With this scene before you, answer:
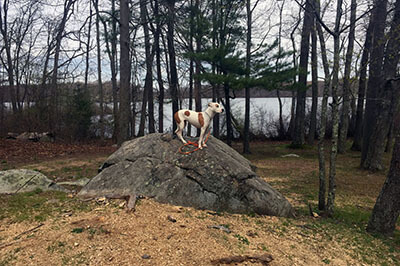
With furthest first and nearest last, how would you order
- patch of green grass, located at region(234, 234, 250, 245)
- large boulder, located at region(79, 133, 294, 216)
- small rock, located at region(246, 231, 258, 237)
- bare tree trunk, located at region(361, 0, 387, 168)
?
bare tree trunk, located at region(361, 0, 387, 168) < large boulder, located at region(79, 133, 294, 216) < small rock, located at region(246, 231, 258, 237) < patch of green grass, located at region(234, 234, 250, 245)

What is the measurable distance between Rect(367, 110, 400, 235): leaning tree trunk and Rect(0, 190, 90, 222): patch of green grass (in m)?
4.62

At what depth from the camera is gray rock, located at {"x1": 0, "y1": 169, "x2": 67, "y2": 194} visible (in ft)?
15.9

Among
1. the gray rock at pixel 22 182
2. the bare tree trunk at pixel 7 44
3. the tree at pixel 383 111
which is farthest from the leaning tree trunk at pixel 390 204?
the bare tree trunk at pixel 7 44

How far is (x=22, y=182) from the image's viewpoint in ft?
16.5

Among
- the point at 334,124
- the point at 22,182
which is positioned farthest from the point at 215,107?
the point at 22,182

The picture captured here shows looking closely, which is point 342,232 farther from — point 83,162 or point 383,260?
point 83,162

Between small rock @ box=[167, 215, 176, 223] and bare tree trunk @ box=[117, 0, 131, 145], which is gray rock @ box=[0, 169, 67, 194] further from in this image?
bare tree trunk @ box=[117, 0, 131, 145]

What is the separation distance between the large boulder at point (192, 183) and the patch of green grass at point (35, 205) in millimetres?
397

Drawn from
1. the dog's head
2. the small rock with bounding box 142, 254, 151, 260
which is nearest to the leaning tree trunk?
the dog's head

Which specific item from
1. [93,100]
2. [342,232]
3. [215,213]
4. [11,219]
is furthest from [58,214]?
[93,100]

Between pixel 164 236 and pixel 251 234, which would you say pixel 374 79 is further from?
pixel 164 236

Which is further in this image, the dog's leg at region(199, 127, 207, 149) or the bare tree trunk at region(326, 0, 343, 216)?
the dog's leg at region(199, 127, 207, 149)

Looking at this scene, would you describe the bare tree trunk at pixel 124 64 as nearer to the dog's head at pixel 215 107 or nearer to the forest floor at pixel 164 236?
the forest floor at pixel 164 236

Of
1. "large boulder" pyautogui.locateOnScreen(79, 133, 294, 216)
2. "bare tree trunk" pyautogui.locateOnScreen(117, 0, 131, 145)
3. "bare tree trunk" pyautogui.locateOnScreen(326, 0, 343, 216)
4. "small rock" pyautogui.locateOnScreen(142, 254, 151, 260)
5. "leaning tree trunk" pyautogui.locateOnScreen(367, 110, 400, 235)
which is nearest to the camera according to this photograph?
"small rock" pyautogui.locateOnScreen(142, 254, 151, 260)
